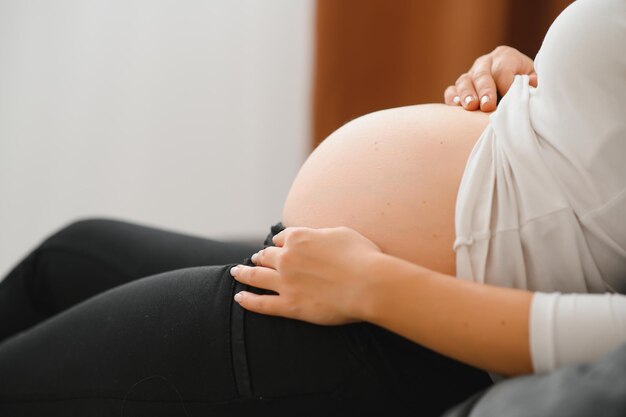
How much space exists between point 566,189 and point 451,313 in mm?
201

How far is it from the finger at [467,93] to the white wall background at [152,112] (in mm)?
1016

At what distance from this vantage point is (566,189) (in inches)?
28.9

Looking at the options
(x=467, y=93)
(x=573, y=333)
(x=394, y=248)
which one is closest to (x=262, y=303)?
(x=394, y=248)

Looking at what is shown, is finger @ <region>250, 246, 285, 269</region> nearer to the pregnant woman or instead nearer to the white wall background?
the pregnant woman

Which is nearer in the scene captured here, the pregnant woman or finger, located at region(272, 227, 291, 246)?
the pregnant woman

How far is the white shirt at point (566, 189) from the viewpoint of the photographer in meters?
0.72

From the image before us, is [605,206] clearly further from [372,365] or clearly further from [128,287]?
[128,287]

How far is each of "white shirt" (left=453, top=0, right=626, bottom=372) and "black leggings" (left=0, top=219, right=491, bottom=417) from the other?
0.42 ft

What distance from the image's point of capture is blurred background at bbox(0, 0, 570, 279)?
2002 mm

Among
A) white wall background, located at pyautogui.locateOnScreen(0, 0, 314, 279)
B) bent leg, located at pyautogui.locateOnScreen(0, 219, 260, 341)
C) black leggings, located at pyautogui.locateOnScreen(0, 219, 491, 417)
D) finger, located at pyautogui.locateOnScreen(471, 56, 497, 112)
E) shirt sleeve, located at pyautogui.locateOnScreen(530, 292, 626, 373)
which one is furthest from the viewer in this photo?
white wall background, located at pyautogui.locateOnScreen(0, 0, 314, 279)

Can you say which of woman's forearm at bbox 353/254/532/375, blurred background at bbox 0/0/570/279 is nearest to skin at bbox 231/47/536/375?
woman's forearm at bbox 353/254/532/375

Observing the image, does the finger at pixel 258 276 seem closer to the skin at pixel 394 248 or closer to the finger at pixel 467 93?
the skin at pixel 394 248

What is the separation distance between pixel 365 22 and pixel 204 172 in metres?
0.66

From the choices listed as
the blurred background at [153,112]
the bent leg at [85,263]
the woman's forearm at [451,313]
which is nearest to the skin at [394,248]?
the woman's forearm at [451,313]
